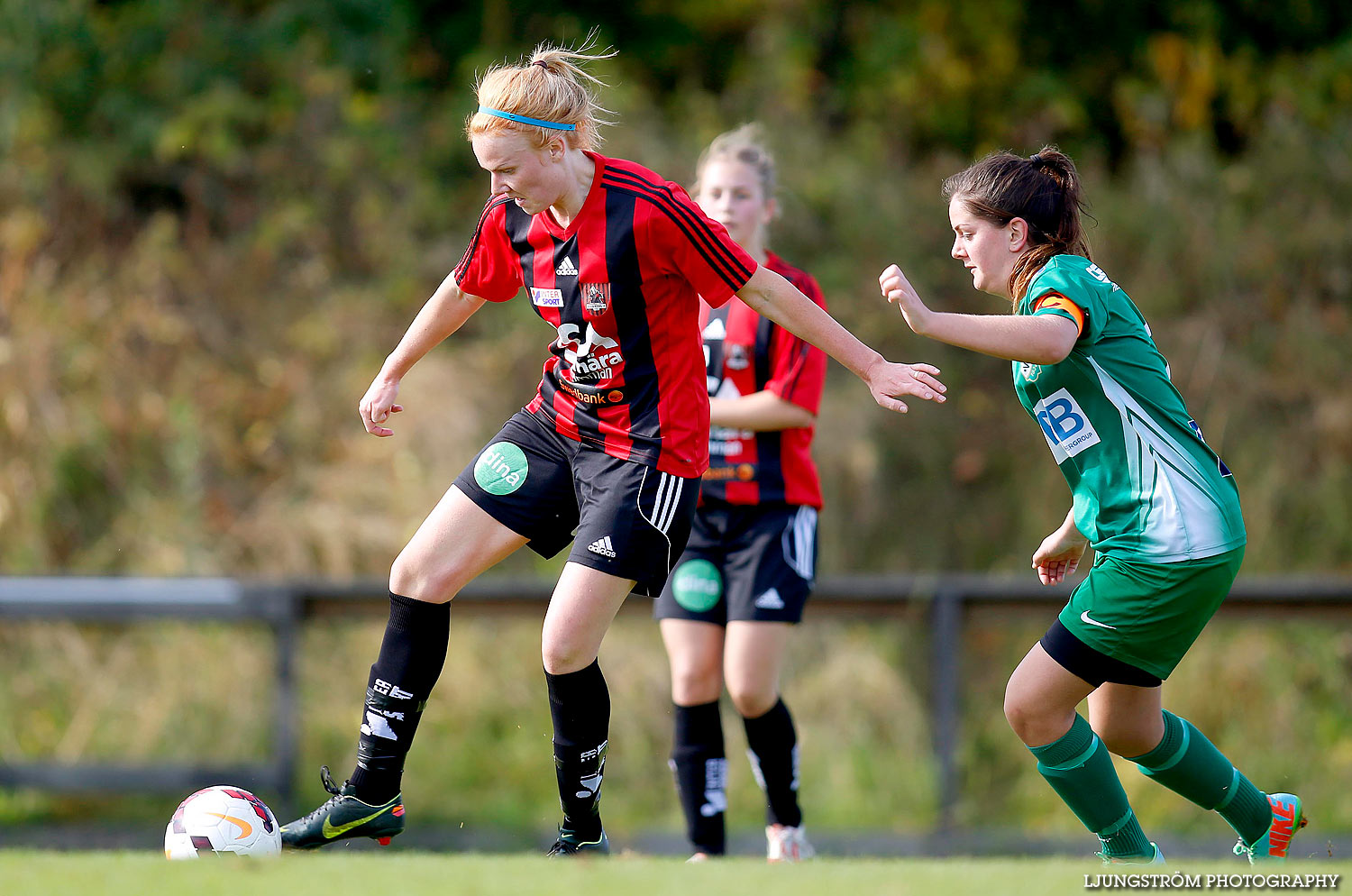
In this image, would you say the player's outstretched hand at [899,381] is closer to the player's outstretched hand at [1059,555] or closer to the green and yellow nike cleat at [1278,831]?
the player's outstretched hand at [1059,555]

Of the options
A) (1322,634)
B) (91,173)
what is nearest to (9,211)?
(91,173)

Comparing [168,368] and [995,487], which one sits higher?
[168,368]

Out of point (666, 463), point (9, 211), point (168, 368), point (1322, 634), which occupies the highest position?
point (9, 211)

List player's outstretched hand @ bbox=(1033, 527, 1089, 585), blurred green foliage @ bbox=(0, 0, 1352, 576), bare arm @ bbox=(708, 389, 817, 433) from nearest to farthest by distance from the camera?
player's outstretched hand @ bbox=(1033, 527, 1089, 585) < bare arm @ bbox=(708, 389, 817, 433) < blurred green foliage @ bbox=(0, 0, 1352, 576)

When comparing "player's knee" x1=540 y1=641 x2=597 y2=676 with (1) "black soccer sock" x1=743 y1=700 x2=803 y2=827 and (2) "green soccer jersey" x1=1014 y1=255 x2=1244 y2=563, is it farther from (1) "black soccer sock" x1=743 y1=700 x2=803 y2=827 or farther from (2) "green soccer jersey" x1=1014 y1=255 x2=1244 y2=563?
(2) "green soccer jersey" x1=1014 y1=255 x2=1244 y2=563

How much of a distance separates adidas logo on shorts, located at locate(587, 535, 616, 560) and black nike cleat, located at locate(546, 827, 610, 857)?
0.81 metres

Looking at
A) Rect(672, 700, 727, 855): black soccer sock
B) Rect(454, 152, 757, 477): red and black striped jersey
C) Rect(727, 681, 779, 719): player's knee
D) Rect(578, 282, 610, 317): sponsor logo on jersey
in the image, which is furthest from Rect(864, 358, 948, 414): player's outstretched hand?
Rect(672, 700, 727, 855): black soccer sock

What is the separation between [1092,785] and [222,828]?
220 centimetres

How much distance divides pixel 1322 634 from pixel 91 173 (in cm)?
835

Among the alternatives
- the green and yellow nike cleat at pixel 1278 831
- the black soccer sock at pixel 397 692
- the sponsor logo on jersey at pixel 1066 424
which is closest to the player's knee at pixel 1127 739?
the green and yellow nike cleat at pixel 1278 831

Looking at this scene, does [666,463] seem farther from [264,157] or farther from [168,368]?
[264,157]

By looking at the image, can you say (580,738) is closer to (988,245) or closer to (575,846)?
(575,846)

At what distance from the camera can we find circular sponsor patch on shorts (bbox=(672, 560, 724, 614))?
454 cm

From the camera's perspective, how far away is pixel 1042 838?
6402 millimetres
